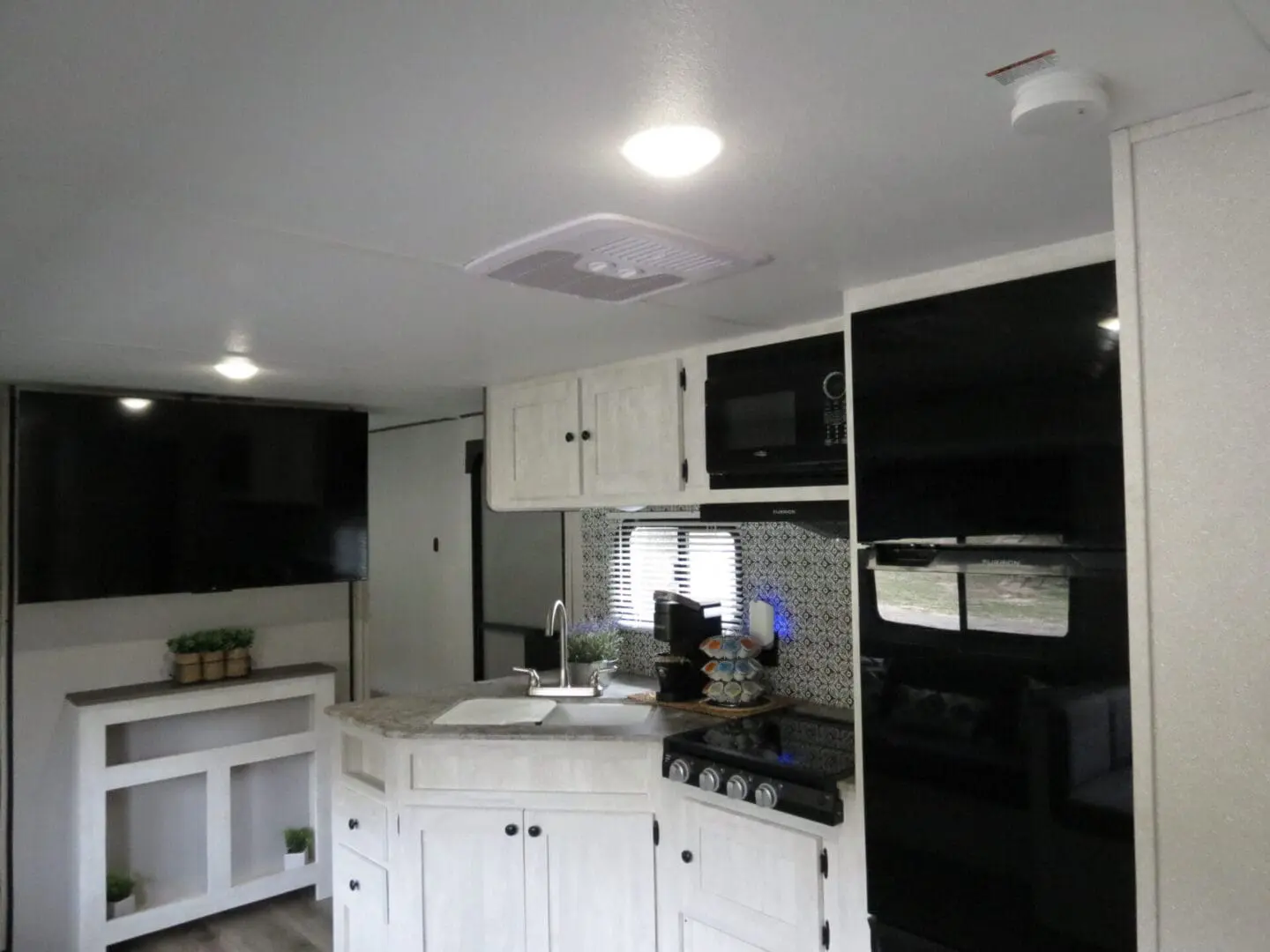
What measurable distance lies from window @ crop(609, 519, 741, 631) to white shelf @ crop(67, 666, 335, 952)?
1.46 meters

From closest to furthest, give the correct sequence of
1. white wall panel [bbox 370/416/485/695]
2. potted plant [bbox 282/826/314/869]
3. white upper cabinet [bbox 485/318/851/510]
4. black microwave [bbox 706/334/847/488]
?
black microwave [bbox 706/334/847/488]
white upper cabinet [bbox 485/318/851/510]
potted plant [bbox 282/826/314/869]
white wall panel [bbox 370/416/485/695]

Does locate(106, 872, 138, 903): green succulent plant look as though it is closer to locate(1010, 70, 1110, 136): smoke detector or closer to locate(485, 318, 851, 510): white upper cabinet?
locate(485, 318, 851, 510): white upper cabinet

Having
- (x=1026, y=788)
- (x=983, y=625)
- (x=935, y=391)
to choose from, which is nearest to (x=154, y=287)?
(x=935, y=391)

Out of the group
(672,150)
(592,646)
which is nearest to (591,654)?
(592,646)

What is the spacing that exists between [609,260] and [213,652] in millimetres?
2975

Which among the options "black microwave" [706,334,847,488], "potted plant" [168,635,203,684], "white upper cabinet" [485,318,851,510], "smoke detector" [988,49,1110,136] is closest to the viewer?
"smoke detector" [988,49,1110,136]

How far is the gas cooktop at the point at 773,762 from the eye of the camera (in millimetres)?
2256

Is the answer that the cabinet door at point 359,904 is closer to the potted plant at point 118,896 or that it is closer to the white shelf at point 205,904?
the white shelf at point 205,904

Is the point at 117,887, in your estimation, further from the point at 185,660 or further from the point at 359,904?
the point at 359,904

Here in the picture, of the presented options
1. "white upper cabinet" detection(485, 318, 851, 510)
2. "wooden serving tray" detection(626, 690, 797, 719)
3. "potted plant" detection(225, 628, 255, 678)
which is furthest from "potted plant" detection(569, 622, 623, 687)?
"potted plant" detection(225, 628, 255, 678)

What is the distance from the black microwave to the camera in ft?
8.06

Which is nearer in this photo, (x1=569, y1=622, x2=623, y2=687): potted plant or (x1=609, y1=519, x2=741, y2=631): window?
(x1=609, y1=519, x2=741, y2=631): window

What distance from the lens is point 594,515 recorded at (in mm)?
3936

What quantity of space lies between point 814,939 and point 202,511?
9.29 ft
